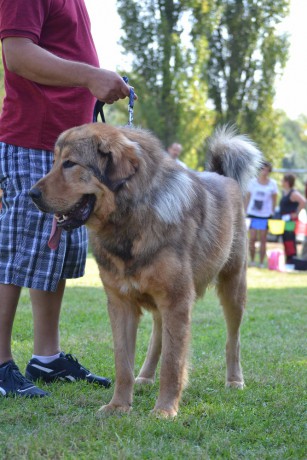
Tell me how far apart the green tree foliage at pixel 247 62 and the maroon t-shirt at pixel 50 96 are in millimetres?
22730

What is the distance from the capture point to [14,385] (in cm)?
395

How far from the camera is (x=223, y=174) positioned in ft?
17.1

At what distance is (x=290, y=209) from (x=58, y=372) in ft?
40.8

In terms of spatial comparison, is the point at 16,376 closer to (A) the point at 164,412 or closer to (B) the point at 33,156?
(A) the point at 164,412

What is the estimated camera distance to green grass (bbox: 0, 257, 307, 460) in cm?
297

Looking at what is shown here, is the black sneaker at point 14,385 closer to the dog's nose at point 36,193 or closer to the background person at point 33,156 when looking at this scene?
the background person at point 33,156

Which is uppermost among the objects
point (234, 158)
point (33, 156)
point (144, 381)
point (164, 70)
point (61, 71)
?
point (164, 70)

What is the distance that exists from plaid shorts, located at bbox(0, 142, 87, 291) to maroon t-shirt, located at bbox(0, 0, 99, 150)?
10cm

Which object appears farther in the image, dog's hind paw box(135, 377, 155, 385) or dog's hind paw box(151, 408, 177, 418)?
dog's hind paw box(135, 377, 155, 385)

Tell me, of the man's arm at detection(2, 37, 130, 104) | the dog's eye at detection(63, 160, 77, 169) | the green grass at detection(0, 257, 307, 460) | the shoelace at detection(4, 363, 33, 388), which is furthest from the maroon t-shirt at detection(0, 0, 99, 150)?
the green grass at detection(0, 257, 307, 460)

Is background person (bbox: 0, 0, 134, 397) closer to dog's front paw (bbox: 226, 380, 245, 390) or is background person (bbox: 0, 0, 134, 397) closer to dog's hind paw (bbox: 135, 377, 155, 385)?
dog's hind paw (bbox: 135, 377, 155, 385)

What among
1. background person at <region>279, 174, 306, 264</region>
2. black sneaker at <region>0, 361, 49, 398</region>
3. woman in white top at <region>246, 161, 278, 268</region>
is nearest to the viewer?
black sneaker at <region>0, 361, 49, 398</region>

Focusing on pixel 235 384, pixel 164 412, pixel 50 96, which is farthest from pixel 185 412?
pixel 50 96

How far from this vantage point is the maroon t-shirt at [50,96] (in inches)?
154
